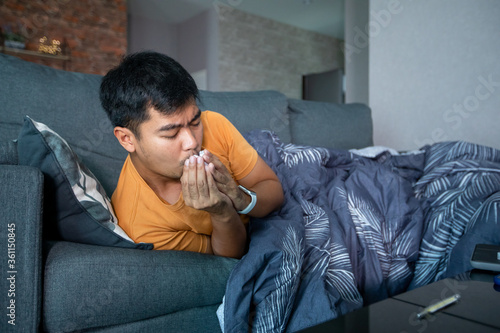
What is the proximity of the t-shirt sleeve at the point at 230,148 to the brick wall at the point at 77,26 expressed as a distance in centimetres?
370

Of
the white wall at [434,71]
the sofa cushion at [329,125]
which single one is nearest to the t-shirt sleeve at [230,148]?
the sofa cushion at [329,125]

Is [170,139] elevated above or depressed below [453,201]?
above

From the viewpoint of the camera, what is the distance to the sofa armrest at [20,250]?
0.78 meters

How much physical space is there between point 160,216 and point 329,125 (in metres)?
1.44

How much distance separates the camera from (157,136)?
959 millimetres

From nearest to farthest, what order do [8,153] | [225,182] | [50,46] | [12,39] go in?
[225,182] → [8,153] → [12,39] → [50,46]

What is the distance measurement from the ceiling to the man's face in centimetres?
499

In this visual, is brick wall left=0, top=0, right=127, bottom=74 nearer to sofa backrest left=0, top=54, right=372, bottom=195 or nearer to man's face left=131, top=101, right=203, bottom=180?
sofa backrest left=0, top=54, right=372, bottom=195

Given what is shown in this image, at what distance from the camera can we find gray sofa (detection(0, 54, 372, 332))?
2.61 ft

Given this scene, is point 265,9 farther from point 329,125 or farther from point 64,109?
point 64,109

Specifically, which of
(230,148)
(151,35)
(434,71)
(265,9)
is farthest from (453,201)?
(151,35)

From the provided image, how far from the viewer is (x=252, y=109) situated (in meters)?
1.86

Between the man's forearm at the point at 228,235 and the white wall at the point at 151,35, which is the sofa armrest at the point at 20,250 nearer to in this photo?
A: the man's forearm at the point at 228,235

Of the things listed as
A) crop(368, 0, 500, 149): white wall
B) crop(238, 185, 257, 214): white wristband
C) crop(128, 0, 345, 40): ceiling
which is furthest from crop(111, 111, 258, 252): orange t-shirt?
crop(128, 0, 345, 40): ceiling
